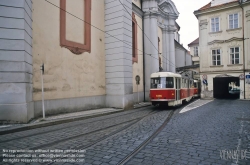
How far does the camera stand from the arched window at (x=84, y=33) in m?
11.3

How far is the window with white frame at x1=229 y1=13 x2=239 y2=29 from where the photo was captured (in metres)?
21.7

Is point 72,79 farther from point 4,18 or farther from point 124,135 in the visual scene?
point 124,135

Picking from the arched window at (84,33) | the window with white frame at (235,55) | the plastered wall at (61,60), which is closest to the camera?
the plastered wall at (61,60)

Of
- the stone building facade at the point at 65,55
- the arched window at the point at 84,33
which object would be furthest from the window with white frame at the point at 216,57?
the arched window at the point at 84,33

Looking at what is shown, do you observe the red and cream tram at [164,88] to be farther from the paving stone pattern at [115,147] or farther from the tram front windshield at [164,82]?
the paving stone pattern at [115,147]

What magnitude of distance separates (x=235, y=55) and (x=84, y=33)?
18231 mm

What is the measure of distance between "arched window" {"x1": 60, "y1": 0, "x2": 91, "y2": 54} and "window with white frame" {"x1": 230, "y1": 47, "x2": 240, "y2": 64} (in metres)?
17.7

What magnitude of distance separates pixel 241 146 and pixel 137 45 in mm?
15626

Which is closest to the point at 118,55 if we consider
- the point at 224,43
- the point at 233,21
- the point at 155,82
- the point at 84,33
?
the point at 84,33

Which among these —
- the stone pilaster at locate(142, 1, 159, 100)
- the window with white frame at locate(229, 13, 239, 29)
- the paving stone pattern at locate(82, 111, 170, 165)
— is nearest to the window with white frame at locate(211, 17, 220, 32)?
the window with white frame at locate(229, 13, 239, 29)

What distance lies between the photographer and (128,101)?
14.2m

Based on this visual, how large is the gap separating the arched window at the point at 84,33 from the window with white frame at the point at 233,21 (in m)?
17.5

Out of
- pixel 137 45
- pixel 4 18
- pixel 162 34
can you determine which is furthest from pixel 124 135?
pixel 162 34

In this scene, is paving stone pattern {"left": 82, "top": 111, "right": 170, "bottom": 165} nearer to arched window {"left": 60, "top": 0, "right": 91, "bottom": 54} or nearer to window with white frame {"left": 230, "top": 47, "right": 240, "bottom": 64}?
arched window {"left": 60, "top": 0, "right": 91, "bottom": 54}
